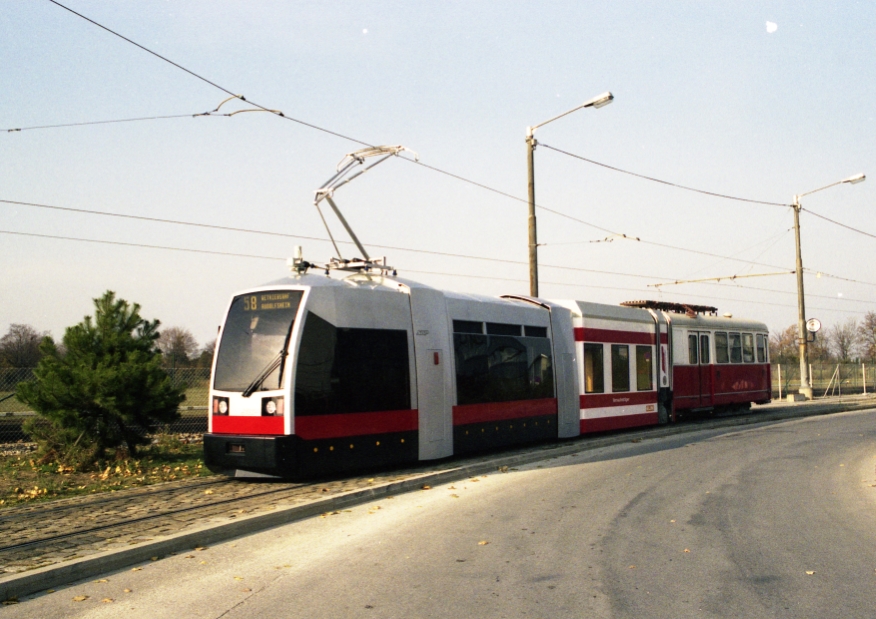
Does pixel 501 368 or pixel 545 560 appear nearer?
pixel 545 560

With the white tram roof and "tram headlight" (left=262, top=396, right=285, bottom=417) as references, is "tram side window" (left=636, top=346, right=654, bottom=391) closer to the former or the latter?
the white tram roof

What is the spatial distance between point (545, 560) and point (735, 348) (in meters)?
19.4

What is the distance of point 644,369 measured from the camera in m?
19.9

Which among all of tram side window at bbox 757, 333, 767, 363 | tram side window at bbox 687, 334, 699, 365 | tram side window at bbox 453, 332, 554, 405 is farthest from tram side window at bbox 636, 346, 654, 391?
tram side window at bbox 757, 333, 767, 363

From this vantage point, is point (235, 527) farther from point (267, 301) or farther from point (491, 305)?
point (491, 305)

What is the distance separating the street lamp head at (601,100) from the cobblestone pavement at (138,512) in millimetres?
10173

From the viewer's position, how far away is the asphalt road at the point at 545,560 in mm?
5594

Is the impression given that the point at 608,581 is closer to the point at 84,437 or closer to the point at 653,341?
the point at 84,437

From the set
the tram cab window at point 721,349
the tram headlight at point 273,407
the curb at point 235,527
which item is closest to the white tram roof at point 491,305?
the tram cab window at point 721,349

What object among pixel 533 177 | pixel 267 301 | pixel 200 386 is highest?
pixel 533 177

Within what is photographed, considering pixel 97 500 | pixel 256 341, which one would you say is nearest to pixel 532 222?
pixel 256 341

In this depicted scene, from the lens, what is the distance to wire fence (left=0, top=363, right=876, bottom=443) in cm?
1786

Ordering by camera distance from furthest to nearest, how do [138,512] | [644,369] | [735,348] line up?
[735,348]
[644,369]
[138,512]

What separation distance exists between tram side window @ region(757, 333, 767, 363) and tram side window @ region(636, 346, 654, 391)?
24.4 ft
